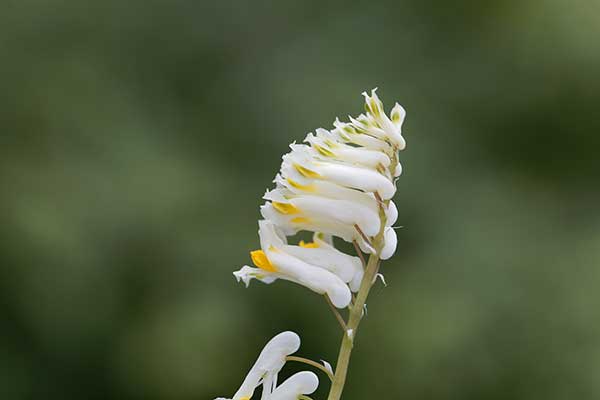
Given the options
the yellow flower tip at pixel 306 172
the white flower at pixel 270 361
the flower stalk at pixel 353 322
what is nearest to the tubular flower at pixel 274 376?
the white flower at pixel 270 361

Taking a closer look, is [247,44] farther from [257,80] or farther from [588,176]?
[588,176]

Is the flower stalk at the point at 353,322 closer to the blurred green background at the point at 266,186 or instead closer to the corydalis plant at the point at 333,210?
the corydalis plant at the point at 333,210

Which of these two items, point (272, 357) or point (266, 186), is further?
point (266, 186)

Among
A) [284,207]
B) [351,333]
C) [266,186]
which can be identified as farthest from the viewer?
[266,186]

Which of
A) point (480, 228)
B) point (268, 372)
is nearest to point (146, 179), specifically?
point (480, 228)

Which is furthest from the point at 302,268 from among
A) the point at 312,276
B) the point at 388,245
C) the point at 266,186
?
the point at 266,186

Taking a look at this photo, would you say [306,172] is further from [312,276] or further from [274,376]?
[274,376]
